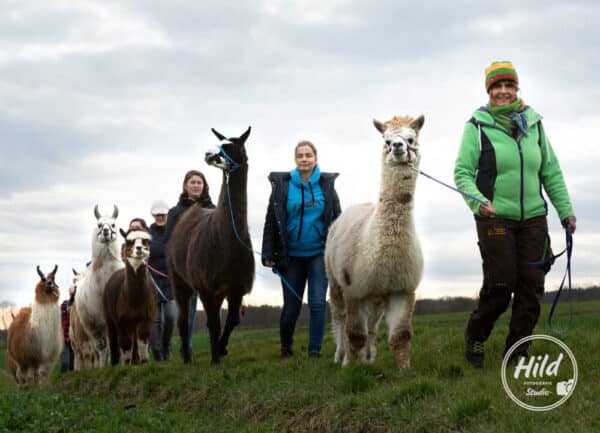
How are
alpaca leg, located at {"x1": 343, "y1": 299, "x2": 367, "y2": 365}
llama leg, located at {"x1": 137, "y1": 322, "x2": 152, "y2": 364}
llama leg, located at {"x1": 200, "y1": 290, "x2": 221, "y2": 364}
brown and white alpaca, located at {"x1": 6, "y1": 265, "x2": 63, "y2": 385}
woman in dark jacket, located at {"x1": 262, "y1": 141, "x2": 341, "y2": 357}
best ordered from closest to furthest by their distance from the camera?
alpaca leg, located at {"x1": 343, "y1": 299, "x2": 367, "y2": 365}
woman in dark jacket, located at {"x1": 262, "y1": 141, "x2": 341, "y2": 357}
llama leg, located at {"x1": 200, "y1": 290, "x2": 221, "y2": 364}
llama leg, located at {"x1": 137, "y1": 322, "x2": 152, "y2": 364}
brown and white alpaca, located at {"x1": 6, "y1": 265, "x2": 63, "y2": 385}

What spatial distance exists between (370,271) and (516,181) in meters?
1.47

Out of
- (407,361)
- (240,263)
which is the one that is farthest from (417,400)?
(240,263)

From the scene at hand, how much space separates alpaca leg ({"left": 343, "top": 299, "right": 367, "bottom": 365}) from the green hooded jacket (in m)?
1.42

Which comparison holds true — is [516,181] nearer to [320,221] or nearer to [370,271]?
[370,271]

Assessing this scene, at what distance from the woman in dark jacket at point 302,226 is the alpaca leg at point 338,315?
20.8 inches

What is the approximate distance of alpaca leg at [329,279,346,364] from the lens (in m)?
7.55

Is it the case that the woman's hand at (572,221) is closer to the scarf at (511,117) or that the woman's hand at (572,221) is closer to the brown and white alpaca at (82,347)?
the scarf at (511,117)

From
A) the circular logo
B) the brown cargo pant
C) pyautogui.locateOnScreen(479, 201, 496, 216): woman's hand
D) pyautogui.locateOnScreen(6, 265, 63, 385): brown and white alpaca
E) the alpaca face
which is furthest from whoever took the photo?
pyautogui.locateOnScreen(6, 265, 63, 385): brown and white alpaca

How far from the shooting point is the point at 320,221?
8109mm

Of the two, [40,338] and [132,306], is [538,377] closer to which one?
[132,306]

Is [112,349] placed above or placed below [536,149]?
below

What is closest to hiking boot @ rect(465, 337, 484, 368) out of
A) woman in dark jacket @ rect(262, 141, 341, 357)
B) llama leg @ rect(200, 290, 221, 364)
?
woman in dark jacket @ rect(262, 141, 341, 357)

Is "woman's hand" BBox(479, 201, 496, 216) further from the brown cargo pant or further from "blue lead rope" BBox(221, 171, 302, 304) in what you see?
"blue lead rope" BBox(221, 171, 302, 304)

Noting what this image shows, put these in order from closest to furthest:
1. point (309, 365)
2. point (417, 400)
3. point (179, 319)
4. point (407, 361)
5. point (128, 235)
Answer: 1. point (417, 400)
2. point (407, 361)
3. point (309, 365)
4. point (179, 319)
5. point (128, 235)
